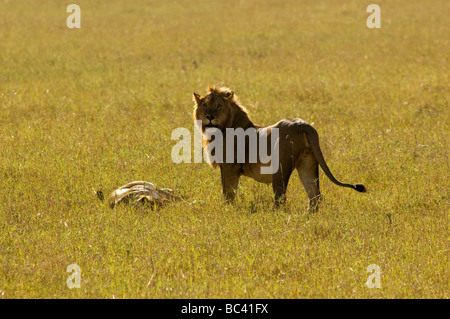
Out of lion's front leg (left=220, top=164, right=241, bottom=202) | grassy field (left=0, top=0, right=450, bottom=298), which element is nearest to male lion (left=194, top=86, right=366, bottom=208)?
lion's front leg (left=220, top=164, right=241, bottom=202)

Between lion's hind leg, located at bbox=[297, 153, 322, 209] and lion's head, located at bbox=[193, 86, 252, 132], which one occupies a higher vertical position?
lion's head, located at bbox=[193, 86, 252, 132]

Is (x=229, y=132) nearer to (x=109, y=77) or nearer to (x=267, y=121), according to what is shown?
(x=267, y=121)

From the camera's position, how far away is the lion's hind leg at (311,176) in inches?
278

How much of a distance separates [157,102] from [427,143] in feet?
16.1

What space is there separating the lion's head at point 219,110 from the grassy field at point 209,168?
0.81 meters

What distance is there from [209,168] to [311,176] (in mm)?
1999

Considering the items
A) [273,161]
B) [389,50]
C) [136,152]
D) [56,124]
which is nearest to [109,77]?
[56,124]

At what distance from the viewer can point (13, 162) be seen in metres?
8.72

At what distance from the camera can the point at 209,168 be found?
8.80m

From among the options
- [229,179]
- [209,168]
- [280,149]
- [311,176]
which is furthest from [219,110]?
[209,168]

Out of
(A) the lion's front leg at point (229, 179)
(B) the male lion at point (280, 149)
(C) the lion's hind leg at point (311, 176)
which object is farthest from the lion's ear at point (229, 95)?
(C) the lion's hind leg at point (311, 176)

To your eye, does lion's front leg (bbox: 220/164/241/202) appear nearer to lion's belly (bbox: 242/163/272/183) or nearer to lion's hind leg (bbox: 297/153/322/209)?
lion's belly (bbox: 242/163/272/183)

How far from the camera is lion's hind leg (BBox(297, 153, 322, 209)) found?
23.1 ft

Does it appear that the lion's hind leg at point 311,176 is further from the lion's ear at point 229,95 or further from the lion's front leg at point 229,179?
the lion's ear at point 229,95
